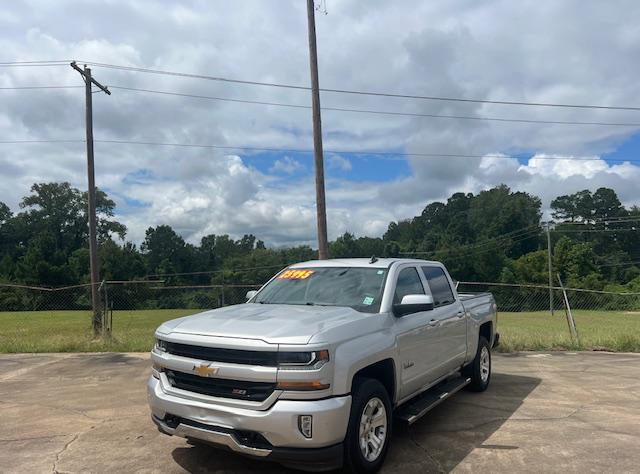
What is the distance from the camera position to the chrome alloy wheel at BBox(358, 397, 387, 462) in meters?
4.21

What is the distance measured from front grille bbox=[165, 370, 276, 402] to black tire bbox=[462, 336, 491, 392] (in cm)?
390

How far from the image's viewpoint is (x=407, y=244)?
104 m

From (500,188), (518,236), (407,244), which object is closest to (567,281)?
(518,236)

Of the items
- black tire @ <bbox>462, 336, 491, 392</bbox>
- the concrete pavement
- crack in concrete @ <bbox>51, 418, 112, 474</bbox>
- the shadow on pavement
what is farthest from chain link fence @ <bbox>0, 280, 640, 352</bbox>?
crack in concrete @ <bbox>51, 418, 112, 474</bbox>

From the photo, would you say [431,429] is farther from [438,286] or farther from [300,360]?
[300,360]

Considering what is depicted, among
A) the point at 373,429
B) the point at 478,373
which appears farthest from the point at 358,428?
the point at 478,373

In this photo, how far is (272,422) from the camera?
3736mm

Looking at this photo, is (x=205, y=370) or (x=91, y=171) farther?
(x=91, y=171)

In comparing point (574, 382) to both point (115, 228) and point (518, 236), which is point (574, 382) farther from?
point (115, 228)

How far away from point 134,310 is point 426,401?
22.2m

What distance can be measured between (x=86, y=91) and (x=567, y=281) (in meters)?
72.6

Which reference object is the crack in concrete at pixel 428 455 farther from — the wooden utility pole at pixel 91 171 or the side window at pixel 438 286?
the wooden utility pole at pixel 91 171

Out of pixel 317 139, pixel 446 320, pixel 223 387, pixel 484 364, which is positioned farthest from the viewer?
pixel 317 139

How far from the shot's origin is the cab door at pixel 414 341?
194 inches
